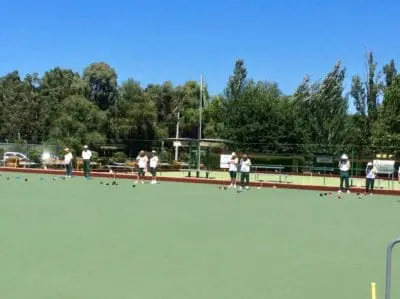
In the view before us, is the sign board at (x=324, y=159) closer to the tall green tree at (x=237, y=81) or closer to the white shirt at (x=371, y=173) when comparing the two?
the white shirt at (x=371, y=173)

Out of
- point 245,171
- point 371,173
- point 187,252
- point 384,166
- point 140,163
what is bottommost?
point 187,252

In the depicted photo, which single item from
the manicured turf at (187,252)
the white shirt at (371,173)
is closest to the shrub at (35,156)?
the white shirt at (371,173)

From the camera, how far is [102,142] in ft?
154

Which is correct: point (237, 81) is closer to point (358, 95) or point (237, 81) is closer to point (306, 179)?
point (358, 95)

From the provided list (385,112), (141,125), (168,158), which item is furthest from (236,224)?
(141,125)

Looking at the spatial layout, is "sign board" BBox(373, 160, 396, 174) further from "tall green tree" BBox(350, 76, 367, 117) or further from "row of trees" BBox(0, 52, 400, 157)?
"tall green tree" BBox(350, 76, 367, 117)

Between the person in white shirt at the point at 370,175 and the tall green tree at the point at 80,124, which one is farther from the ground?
the tall green tree at the point at 80,124

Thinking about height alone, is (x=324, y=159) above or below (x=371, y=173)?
above

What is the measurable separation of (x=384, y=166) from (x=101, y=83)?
125 feet

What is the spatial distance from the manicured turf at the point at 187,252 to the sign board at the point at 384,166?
14.8m

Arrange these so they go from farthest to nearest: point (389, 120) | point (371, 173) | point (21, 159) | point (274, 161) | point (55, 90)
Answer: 1. point (55, 90)
2. point (389, 120)
3. point (21, 159)
4. point (274, 161)
5. point (371, 173)

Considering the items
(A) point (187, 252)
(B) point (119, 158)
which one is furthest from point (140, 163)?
(A) point (187, 252)

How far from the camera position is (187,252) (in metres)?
8.70

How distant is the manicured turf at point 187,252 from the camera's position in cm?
653
